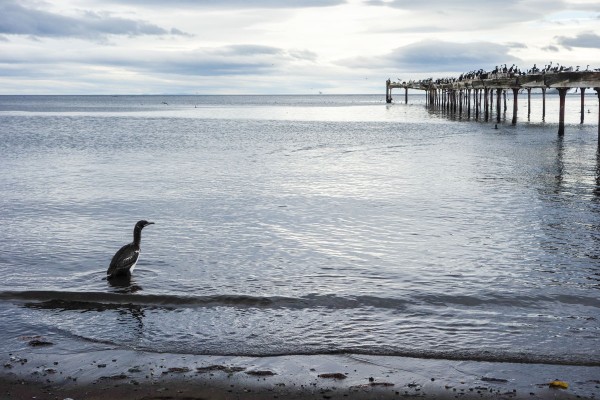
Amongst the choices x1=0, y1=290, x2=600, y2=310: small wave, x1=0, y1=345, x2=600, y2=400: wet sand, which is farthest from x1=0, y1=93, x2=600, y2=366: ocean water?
x1=0, y1=345, x2=600, y2=400: wet sand

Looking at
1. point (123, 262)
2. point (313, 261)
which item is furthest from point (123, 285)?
point (313, 261)

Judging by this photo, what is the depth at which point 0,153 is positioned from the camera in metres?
43.9

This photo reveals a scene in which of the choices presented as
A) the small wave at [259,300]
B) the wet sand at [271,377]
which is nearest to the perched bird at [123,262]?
the small wave at [259,300]

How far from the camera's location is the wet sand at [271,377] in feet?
26.1

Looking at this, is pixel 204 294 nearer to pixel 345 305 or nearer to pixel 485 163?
pixel 345 305

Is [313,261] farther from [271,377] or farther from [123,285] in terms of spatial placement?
[271,377]

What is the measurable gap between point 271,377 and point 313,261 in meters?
6.58

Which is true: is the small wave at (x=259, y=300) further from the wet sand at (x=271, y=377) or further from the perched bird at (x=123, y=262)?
the wet sand at (x=271, y=377)

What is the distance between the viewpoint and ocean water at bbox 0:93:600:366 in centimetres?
1032

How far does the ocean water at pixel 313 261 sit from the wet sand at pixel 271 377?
39cm

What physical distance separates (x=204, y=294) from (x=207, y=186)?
15501 mm

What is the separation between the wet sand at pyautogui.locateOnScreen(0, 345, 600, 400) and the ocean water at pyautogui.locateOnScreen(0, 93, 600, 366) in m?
0.39

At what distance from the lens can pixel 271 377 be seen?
8.53 metres

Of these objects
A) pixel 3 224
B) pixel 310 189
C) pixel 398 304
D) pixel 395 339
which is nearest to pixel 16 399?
pixel 395 339
